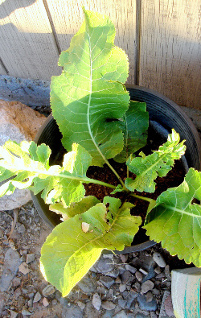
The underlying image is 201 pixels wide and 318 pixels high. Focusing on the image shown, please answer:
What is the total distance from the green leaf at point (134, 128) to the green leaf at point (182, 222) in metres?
0.31

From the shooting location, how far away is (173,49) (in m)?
1.22

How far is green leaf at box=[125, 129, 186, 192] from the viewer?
87 centimetres

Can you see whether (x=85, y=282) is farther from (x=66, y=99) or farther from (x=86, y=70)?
(x=86, y=70)

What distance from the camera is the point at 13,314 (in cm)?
149

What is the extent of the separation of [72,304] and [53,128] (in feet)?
2.78

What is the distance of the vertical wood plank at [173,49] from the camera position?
1.07 m

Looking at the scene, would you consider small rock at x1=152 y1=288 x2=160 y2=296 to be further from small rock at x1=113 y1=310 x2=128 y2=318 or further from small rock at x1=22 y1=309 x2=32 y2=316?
small rock at x1=22 y1=309 x2=32 y2=316

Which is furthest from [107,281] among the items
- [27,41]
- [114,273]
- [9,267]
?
[27,41]

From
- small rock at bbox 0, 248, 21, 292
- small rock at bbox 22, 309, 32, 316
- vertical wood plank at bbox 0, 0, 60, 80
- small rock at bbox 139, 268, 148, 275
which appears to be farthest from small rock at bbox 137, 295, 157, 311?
vertical wood plank at bbox 0, 0, 60, 80

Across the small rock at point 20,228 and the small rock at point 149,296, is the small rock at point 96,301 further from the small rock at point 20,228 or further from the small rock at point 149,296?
the small rock at point 20,228

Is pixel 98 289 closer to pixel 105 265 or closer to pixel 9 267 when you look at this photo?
pixel 105 265

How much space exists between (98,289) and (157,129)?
809mm

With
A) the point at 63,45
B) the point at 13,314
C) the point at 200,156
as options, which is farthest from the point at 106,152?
the point at 13,314

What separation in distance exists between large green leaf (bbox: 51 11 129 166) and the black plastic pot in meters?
0.12
